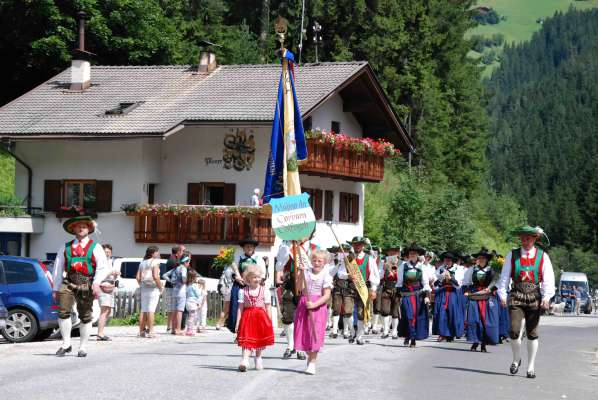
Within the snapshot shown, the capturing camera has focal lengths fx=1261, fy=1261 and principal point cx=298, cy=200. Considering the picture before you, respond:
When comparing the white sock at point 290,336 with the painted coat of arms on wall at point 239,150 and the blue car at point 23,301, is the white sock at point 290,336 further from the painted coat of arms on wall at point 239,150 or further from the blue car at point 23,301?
the painted coat of arms on wall at point 239,150

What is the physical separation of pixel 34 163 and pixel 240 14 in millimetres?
28668

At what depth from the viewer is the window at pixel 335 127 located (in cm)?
4722

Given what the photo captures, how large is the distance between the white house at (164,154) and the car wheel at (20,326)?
1962 cm

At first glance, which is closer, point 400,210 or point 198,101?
point 198,101

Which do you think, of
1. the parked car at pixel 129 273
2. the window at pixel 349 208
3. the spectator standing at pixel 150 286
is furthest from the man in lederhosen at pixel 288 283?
the window at pixel 349 208

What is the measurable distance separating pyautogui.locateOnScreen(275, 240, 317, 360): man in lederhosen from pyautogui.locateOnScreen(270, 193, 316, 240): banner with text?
1.39m

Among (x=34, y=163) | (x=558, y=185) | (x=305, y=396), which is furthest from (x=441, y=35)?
(x=558, y=185)

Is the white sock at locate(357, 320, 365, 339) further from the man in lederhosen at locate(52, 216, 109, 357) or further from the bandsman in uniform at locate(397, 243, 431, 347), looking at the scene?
the man in lederhosen at locate(52, 216, 109, 357)

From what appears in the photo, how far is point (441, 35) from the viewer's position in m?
79.2

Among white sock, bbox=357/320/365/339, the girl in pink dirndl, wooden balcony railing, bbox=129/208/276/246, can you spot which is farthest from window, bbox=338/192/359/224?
the girl in pink dirndl

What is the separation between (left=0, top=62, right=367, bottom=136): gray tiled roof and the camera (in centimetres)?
4212

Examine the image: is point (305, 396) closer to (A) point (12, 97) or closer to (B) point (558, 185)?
(A) point (12, 97)

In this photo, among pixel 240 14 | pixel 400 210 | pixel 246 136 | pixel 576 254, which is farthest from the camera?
pixel 576 254

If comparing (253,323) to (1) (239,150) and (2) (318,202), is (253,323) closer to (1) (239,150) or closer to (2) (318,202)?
(1) (239,150)
